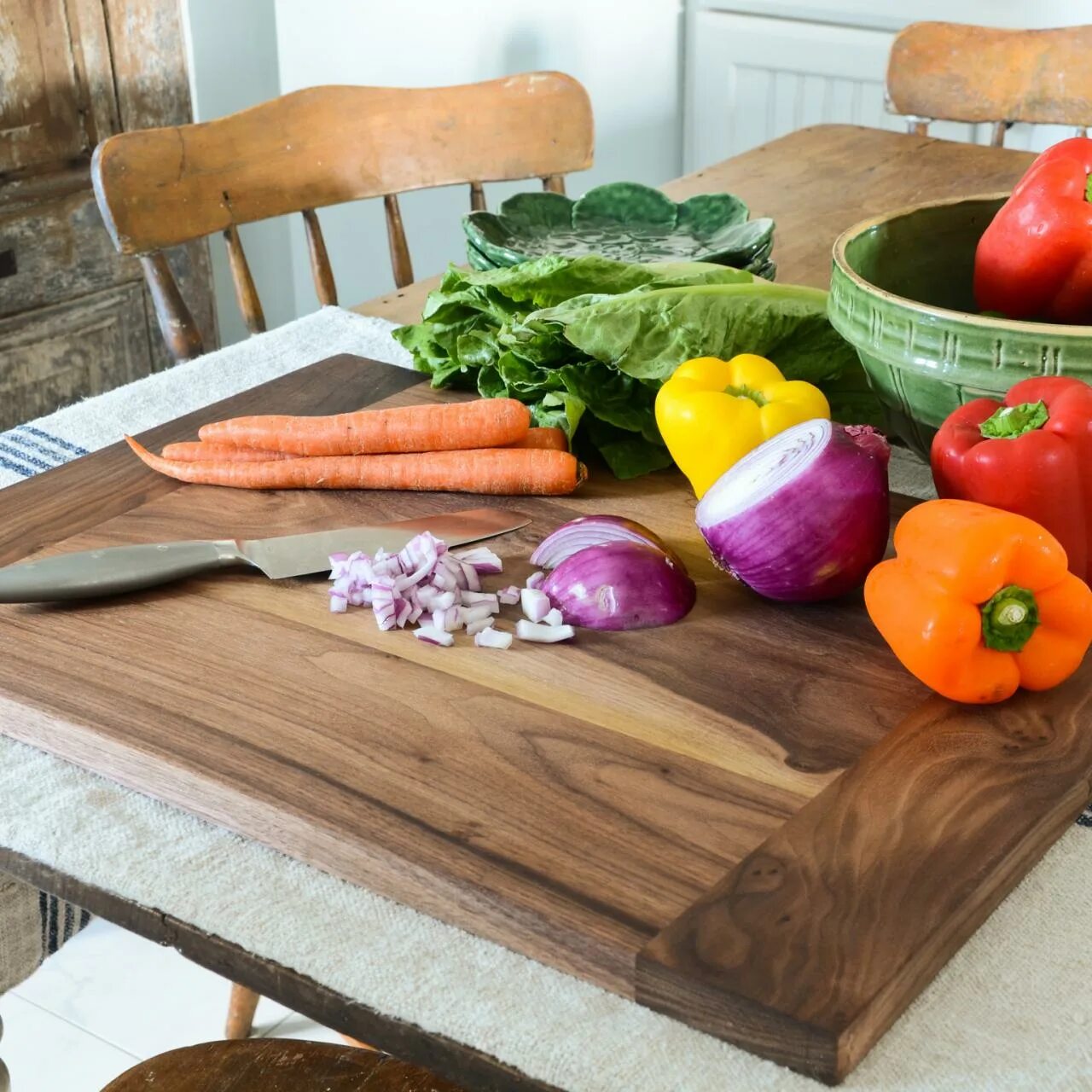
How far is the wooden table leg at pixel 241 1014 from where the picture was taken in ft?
5.43

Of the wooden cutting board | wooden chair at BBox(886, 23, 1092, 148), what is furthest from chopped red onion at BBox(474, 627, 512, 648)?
wooden chair at BBox(886, 23, 1092, 148)

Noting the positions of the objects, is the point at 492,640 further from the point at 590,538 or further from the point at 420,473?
the point at 420,473

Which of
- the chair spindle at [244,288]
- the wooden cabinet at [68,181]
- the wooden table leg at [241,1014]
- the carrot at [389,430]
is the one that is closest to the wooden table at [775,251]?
the carrot at [389,430]

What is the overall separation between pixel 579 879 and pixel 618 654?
0.70ft

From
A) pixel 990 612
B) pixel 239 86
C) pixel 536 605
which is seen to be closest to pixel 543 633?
pixel 536 605

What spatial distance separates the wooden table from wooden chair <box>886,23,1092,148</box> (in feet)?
0.50

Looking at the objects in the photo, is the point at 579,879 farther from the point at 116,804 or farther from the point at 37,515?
the point at 37,515

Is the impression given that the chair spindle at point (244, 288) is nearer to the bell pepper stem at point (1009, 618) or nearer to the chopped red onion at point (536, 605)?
the chopped red onion at point (536, 605)

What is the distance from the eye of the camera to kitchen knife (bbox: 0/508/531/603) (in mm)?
896

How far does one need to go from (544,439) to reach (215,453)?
0.81 feet

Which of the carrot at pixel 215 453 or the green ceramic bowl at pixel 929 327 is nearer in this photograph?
the green ceramic bowl at pixel 929 327

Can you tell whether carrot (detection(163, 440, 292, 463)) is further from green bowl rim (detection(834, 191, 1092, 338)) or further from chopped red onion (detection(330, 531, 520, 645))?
green bowl rim (detection(834, 191, 1092, 338))

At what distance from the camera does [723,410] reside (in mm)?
987

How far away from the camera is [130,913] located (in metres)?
0.70
